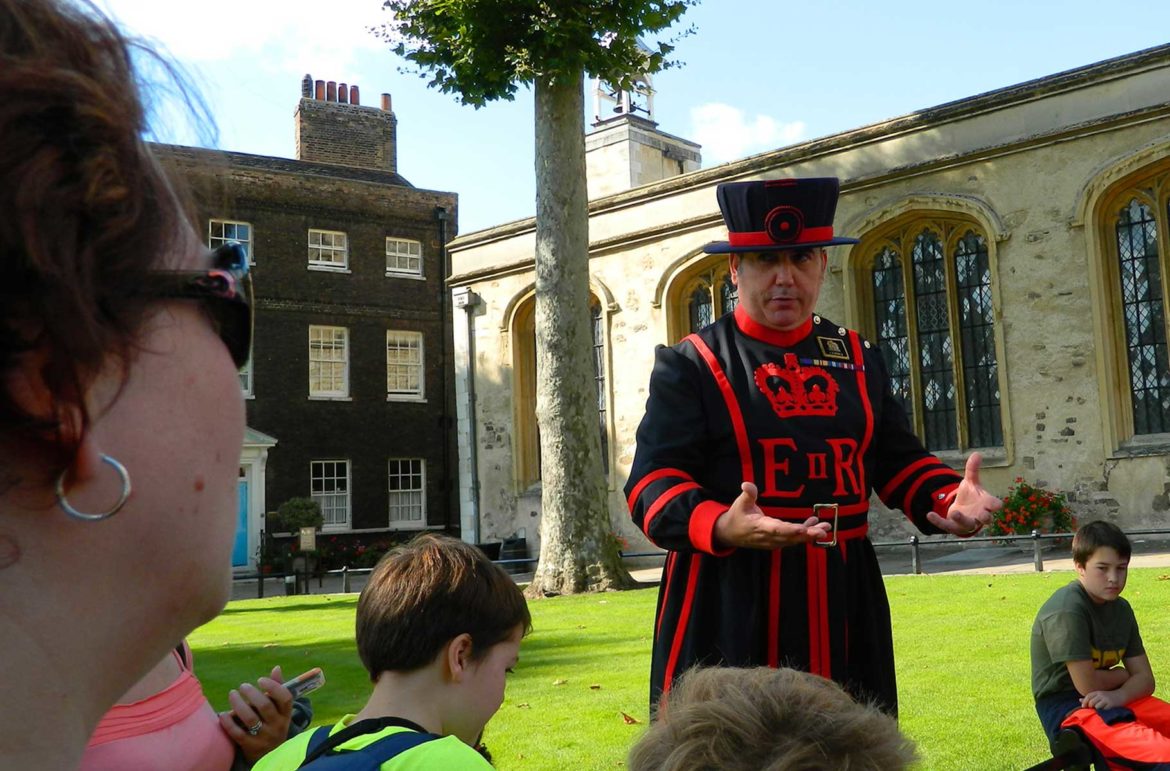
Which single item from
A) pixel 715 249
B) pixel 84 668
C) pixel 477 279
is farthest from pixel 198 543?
pixel 477 279

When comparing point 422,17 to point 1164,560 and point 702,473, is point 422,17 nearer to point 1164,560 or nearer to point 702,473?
point 1164,560

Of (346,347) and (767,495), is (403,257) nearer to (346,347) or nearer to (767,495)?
(346,347)

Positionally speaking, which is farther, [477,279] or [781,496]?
[477,279]

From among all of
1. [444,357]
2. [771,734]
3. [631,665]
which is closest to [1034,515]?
[631,665]

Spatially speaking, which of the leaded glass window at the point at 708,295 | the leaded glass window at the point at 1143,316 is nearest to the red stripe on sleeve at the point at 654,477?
the leaded glass window at the point at 1143,316

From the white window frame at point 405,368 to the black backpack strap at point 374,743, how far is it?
31436 millimetres

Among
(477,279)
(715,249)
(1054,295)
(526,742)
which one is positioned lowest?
(526,742)

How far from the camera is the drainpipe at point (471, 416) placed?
27.3 m

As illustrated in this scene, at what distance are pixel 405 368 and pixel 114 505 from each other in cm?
3355

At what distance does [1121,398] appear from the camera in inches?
747

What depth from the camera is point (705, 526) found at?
10.3ft

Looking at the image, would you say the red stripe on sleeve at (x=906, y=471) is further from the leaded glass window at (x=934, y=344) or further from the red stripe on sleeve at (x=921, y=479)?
the leaded glass window at (x=934, y=344)

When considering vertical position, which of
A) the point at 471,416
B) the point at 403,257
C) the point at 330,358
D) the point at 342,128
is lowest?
the point at 471,416

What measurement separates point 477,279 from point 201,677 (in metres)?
19.2
